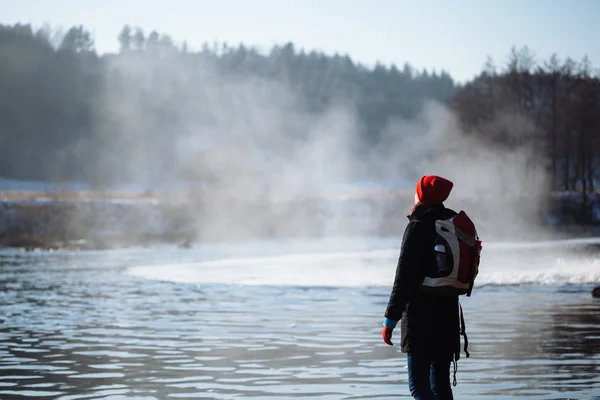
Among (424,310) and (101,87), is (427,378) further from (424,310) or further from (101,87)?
(101,87)

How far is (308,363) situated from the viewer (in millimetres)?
12859

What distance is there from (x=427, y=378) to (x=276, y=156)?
11116cm

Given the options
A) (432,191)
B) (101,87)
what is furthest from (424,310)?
(101,87)

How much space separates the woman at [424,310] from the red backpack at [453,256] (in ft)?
0.19

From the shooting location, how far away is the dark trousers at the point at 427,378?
771cm

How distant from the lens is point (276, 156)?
389ft

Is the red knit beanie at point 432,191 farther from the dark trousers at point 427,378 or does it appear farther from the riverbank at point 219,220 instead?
the riverbank at point 219,220

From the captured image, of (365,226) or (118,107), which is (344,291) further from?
(118,107)

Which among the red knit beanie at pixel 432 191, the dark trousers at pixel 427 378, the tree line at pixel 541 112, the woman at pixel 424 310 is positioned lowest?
the dark trousers at pixel 427 378

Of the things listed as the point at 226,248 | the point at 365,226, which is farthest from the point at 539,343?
the point at 365,226

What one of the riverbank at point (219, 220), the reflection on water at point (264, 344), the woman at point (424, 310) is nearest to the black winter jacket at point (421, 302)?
the woman at point (424, 310)

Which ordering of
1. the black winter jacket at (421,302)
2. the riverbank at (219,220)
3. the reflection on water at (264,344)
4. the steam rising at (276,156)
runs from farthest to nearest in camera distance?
the steam rising at (276,156) → the riverbank at (219,220) → the reflection on water at (264,344) → the black winter jacket at (421,302)

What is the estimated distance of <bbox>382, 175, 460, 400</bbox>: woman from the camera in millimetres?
7594

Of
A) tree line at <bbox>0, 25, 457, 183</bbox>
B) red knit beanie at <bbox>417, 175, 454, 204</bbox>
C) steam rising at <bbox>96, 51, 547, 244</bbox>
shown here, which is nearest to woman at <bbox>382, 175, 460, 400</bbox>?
red knit beanie at <bbox>417, 175, 454, 204</bbox>
